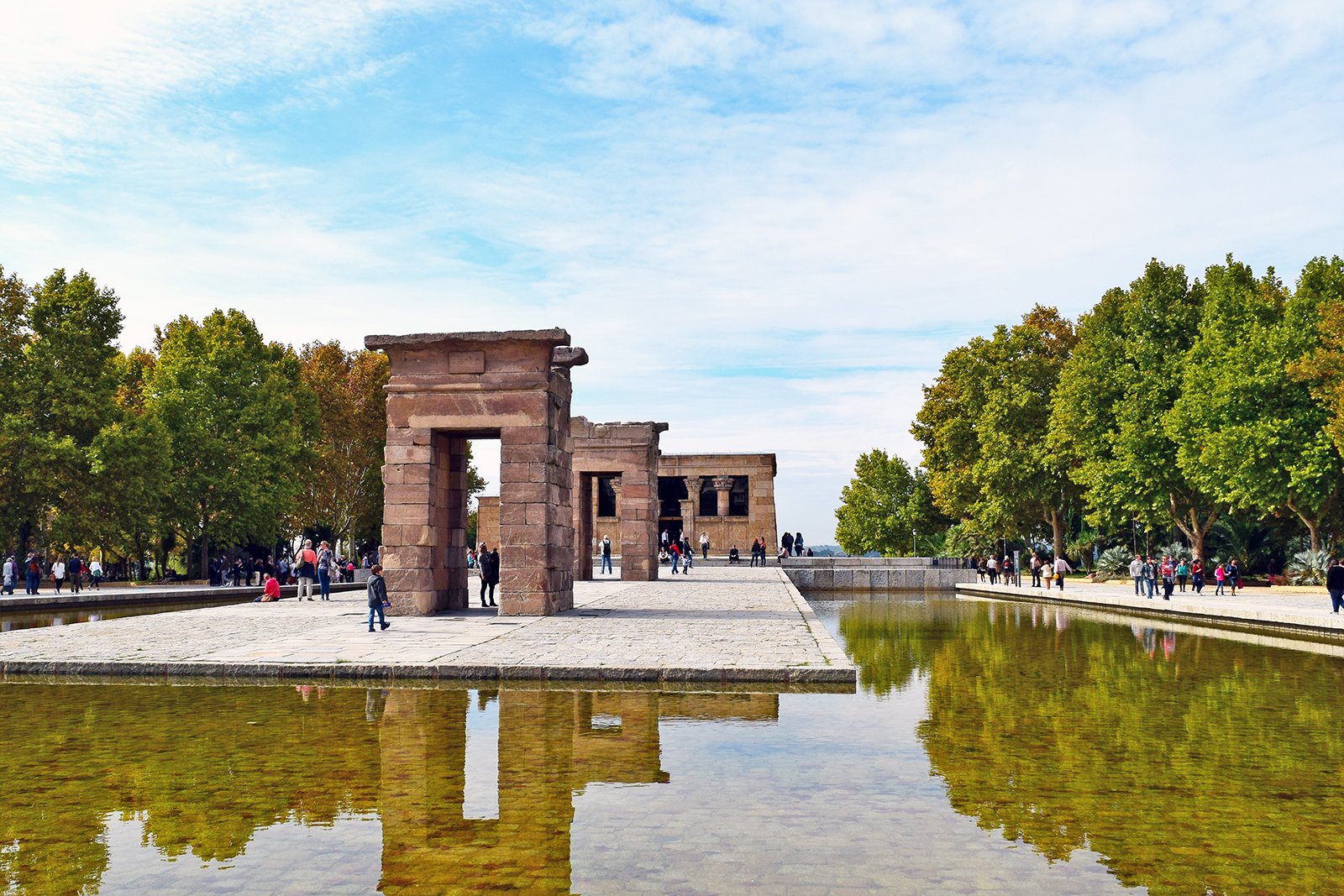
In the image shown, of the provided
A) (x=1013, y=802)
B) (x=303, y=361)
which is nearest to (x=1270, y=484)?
(x=1013, y=802)

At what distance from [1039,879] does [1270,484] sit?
3525 cm

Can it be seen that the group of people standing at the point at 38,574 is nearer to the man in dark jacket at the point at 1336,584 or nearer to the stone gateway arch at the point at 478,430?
the stone gateway arch at the point at 478,430

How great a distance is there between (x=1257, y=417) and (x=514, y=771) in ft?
119

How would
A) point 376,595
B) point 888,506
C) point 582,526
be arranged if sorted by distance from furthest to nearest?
point 888,506 < point 582,526 < point 376,595

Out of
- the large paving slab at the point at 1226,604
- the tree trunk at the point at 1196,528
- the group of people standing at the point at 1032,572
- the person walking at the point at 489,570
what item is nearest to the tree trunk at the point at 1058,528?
the group of people standing at the point at 1032,572

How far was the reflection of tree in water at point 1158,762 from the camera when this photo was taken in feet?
19.2

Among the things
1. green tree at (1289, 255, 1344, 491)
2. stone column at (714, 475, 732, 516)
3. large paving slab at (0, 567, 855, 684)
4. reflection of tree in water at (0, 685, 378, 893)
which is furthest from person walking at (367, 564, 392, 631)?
stone column at (714, 475, 732, 516)

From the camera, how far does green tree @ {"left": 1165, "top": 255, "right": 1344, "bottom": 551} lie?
35.5m

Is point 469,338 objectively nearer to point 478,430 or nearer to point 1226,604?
point 478,430

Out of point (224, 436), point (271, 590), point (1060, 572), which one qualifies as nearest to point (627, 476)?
point (271, 590)

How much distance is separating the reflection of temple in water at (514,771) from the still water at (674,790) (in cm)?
3

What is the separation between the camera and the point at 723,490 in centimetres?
6300

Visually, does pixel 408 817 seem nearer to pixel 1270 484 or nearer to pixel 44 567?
pixel 1270 484

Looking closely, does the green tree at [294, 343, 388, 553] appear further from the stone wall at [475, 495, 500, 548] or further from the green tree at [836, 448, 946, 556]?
the green tree at [836, 448, 946, 556]
